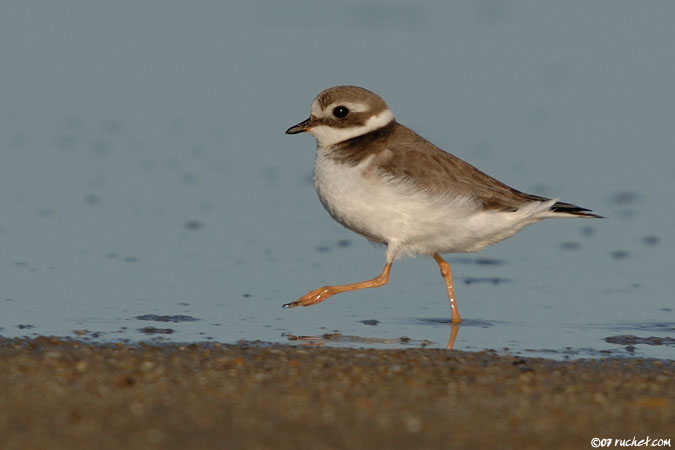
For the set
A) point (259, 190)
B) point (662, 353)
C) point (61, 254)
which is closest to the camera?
point (662, 353)

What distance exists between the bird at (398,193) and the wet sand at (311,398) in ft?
4.15

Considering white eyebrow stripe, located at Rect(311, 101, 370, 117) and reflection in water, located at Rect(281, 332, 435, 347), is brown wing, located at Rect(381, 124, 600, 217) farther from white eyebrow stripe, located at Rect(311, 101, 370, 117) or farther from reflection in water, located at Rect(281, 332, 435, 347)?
reflection in water, located at Rect(281, 332, 435, 347)

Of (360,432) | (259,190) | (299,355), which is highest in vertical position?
(259,190)

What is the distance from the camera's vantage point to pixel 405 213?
7.88 m

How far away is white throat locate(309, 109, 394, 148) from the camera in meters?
8.27

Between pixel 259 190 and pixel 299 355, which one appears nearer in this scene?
pixel 299 355

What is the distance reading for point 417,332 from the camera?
784 centimetres

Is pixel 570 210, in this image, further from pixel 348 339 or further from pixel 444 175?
pixel 348 339

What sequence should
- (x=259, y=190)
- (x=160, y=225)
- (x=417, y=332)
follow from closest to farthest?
(x=417, y=332), (x=160, y=225), (x=259, y=190)

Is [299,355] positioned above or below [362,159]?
below

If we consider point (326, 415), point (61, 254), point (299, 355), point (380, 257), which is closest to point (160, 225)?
point (61, 254)

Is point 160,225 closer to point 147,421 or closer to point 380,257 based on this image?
point 380,257

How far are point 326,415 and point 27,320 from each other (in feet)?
9.99

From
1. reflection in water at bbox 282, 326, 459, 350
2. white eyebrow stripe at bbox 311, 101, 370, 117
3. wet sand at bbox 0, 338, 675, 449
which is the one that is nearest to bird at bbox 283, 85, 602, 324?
white eyebrow stripe at bbox 311, 101, 370, 117
